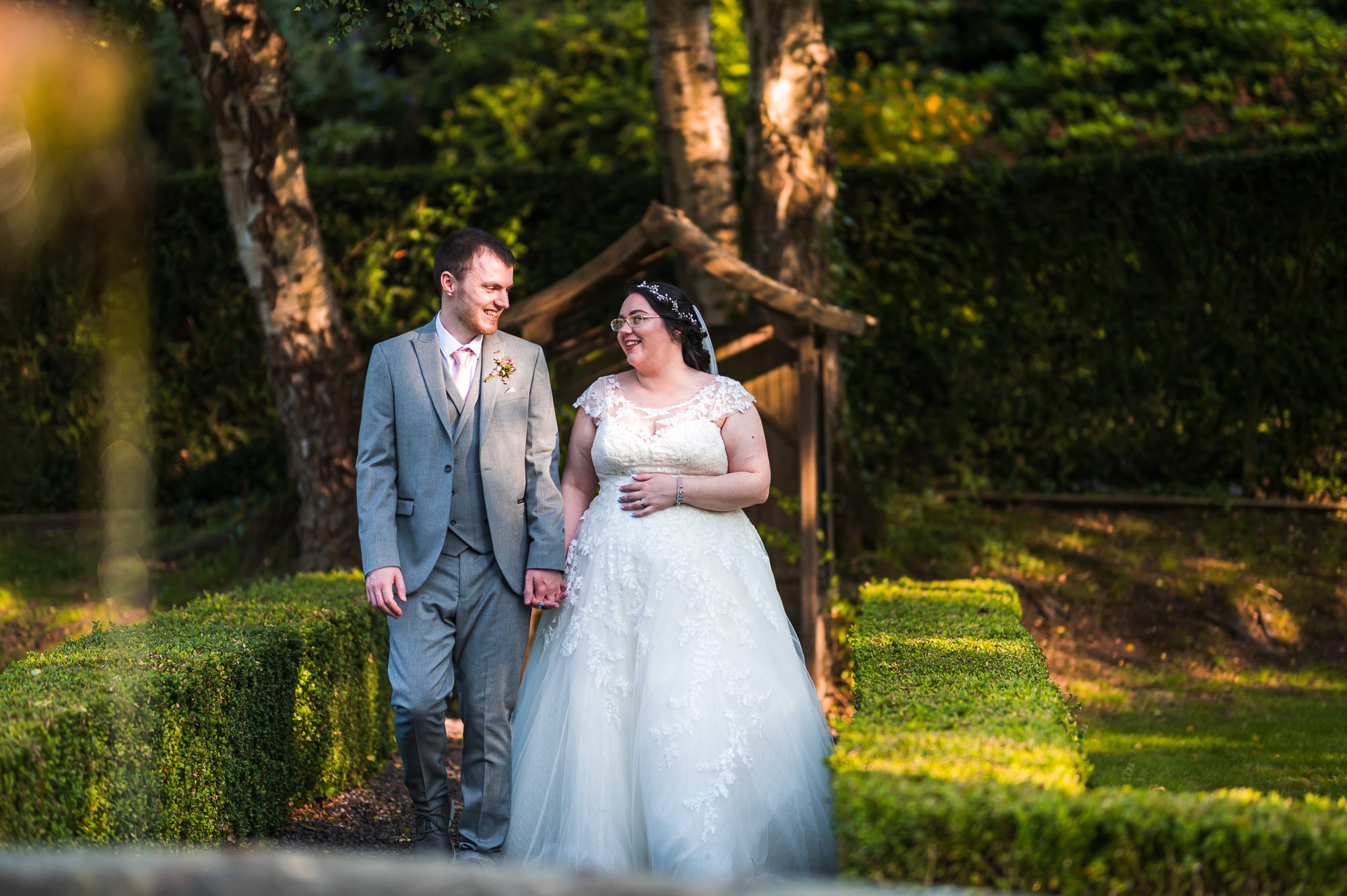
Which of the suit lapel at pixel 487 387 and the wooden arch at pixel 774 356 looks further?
the wooden arch at pixel 774 356

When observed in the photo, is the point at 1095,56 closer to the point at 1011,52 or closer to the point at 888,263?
the point at 1011,52

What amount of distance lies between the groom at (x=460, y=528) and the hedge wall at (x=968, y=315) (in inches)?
179

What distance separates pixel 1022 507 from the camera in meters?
9.55

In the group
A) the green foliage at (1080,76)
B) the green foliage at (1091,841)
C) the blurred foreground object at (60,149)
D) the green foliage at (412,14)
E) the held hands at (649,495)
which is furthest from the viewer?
the green foliage at (1080,76)

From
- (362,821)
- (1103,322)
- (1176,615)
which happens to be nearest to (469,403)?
(362,821)

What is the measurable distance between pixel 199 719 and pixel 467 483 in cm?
118

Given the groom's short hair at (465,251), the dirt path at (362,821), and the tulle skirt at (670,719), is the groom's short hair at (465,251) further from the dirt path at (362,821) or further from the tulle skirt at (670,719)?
the dirt path at (362,821)

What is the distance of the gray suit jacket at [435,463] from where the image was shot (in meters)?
3.94

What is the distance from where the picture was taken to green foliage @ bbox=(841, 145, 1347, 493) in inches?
349

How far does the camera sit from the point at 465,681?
13.4ft

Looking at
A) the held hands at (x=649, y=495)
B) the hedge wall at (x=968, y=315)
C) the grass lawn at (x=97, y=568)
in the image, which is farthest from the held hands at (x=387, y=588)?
the hedge wall at (x=968, y=315)

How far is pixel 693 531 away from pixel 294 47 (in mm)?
10280

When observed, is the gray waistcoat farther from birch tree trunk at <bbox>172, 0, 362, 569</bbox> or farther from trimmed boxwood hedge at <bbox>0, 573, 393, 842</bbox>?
birch tree trunk at <bbox>172, 0, 362, 569</bbox>

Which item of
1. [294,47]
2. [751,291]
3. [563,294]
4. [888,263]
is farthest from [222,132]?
[294,47]
